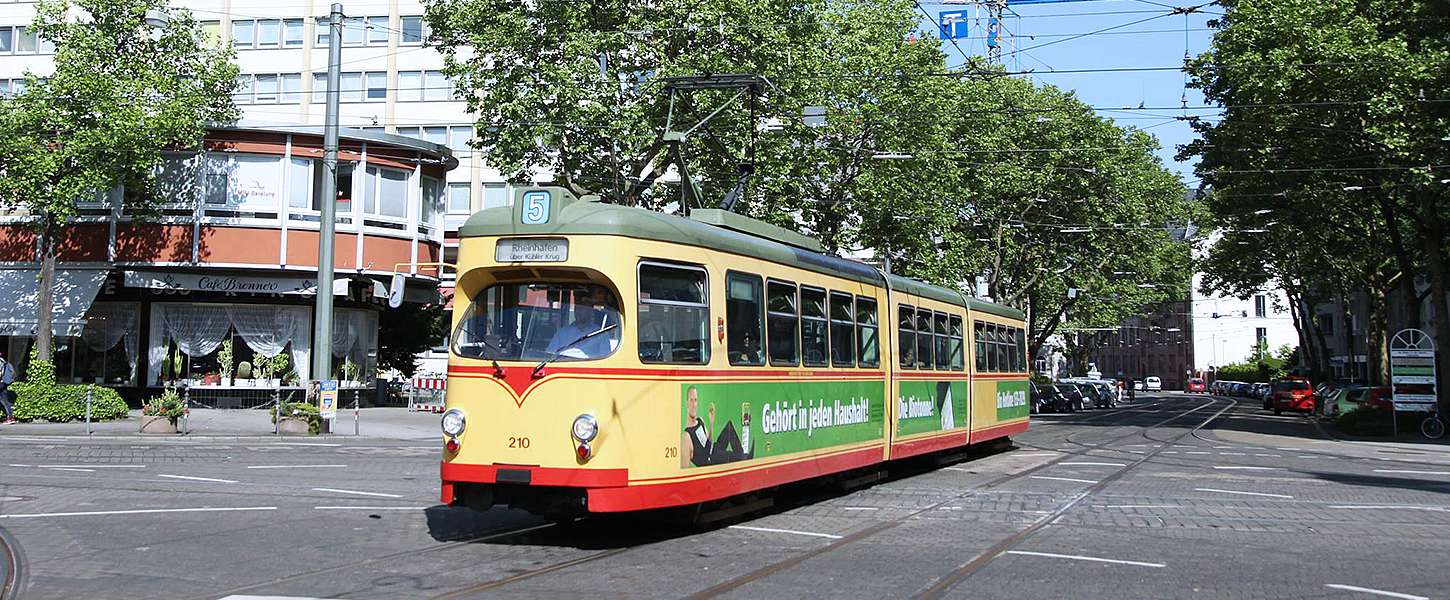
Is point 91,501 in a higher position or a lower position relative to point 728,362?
lower

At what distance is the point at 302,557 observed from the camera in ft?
31.9

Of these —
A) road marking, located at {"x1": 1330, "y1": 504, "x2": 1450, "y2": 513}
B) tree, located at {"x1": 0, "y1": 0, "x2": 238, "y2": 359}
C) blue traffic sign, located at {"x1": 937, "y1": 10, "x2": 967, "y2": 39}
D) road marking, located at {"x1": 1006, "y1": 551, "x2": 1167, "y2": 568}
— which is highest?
blue traffic sign, located at {"x1": 937, "y1": 10, "x2": 967, "y2": 39}

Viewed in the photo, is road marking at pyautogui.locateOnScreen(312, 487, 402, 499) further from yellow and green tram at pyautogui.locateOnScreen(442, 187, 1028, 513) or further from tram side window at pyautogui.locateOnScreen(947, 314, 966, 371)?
tram side window at pyautogui.locateOnScreen(947, 314, 966, 371)

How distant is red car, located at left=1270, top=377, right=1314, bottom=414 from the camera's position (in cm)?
5600

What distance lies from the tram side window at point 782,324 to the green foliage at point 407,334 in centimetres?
2801

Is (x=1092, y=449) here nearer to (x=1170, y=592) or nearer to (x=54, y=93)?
(x=1170, y=592)

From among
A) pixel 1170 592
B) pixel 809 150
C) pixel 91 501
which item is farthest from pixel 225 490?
pixel 809 150

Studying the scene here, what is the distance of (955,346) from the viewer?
19.8 metres

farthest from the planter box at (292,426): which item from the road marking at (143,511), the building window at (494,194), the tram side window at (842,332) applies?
the building window at (494,194)

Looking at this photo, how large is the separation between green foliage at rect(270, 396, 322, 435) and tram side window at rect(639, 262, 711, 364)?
16.9 m

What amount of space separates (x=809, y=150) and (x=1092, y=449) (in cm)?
1160

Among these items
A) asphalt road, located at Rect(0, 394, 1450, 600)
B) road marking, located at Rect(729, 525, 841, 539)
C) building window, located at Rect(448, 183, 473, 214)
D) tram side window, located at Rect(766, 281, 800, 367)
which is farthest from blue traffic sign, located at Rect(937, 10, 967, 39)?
road marking, located at Rect(729, 525, 841, 539)

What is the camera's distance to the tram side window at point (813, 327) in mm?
13422

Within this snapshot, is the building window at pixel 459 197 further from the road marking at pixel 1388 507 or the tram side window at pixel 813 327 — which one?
the road marking at pixel 1388 507
